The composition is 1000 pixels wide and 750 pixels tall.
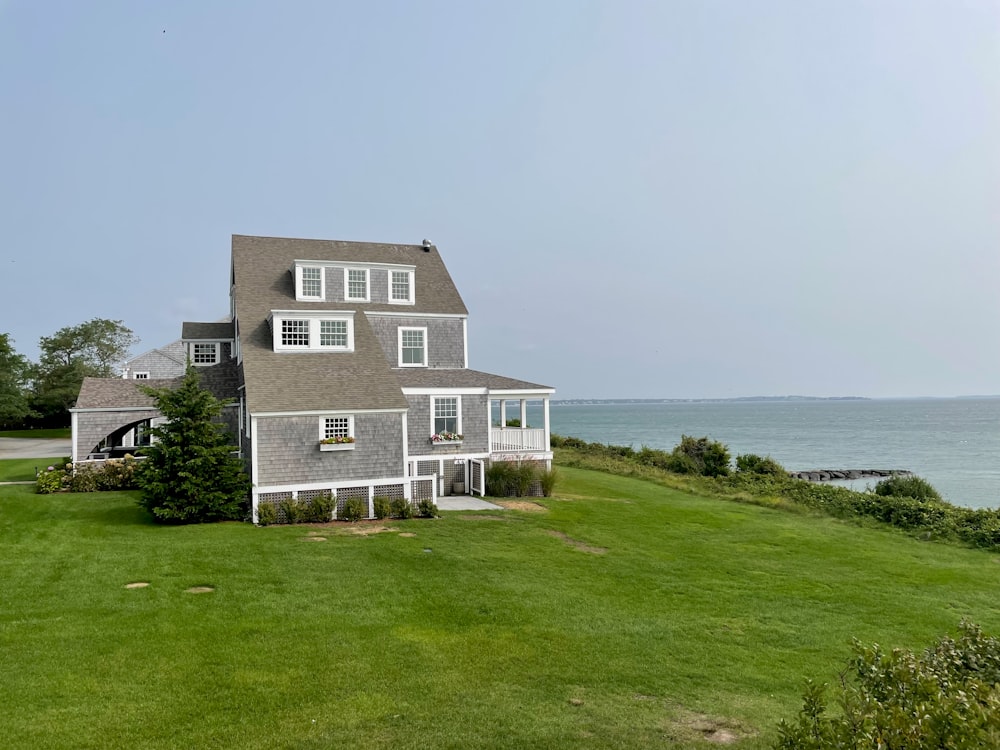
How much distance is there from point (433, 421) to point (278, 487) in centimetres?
669

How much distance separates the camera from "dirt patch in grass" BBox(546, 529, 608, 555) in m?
16.2

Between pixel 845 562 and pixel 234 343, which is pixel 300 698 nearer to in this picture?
pixel 845 562

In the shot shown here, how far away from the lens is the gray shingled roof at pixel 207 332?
26319 millimetres

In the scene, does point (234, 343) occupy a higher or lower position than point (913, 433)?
higher

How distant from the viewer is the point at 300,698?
24.9 feet

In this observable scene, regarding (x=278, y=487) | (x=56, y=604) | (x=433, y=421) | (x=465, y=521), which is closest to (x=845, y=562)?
(x=465, y=521)

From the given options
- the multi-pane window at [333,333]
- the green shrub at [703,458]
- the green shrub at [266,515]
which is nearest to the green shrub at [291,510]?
the green shrub at [266,515]

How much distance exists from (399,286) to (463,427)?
6.21 metres

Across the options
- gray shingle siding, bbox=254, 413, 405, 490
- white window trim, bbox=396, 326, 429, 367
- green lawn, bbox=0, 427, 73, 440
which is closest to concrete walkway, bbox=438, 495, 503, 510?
gray shingle siding, bbox=254, 413, 405, 490

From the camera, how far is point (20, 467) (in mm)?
30484

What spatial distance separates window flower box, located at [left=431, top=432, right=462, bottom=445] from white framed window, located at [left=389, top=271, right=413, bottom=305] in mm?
5561

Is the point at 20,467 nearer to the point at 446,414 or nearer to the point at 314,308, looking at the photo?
the point at 314,308

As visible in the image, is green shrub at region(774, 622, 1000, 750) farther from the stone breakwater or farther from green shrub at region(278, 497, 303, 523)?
the stone breakwater

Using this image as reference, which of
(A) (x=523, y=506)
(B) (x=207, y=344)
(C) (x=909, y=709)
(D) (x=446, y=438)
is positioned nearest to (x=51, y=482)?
(B) (x=207, y=344)
